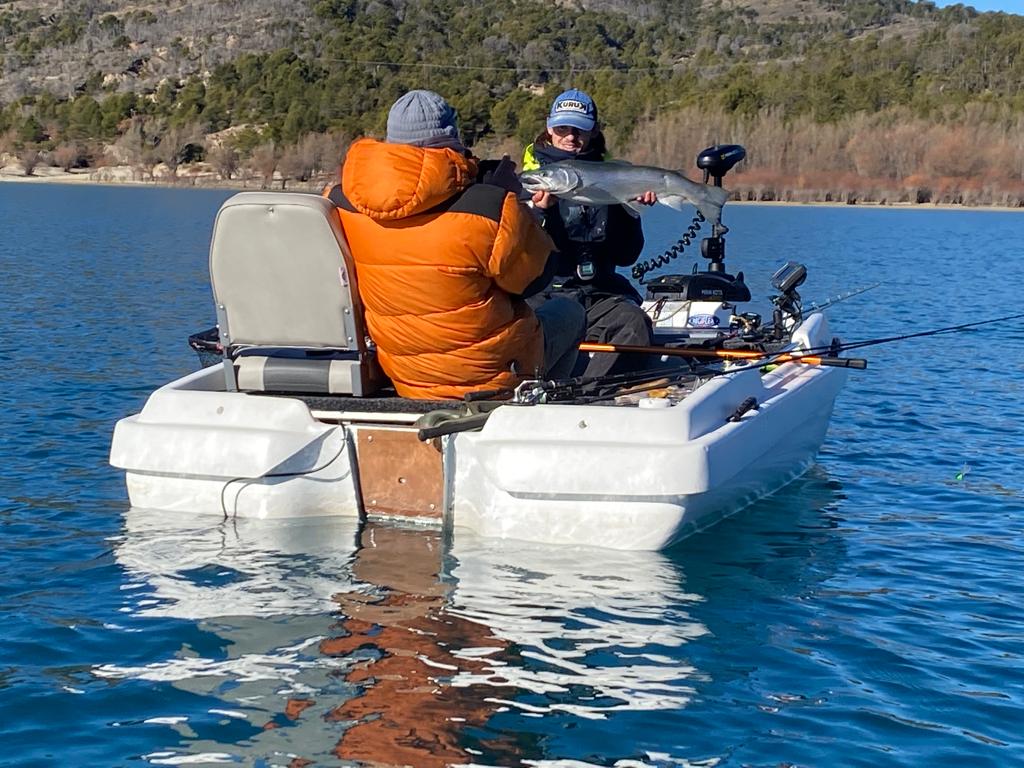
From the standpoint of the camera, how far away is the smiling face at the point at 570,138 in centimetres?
765

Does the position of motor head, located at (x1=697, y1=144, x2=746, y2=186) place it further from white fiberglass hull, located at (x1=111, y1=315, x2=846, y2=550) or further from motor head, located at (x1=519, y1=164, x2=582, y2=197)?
white fiberglass hull, located at (x1=111, y1=315, x2=846, y2=550)

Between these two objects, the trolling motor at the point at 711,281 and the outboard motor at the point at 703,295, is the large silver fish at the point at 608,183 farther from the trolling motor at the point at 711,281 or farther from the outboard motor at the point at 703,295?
the trolling motor at the point at 711,281

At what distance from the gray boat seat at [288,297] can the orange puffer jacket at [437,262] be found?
11 centimetres

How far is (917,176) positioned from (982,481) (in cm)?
7166

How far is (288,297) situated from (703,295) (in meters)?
4.41

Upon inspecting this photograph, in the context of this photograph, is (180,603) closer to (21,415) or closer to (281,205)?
(281,205)

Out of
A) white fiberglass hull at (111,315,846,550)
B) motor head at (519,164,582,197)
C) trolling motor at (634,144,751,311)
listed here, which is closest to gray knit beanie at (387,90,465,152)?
motor head at (519,164,582,197)

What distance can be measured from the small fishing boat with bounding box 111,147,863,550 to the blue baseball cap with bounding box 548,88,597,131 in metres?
1.56

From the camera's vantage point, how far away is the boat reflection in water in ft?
14.4

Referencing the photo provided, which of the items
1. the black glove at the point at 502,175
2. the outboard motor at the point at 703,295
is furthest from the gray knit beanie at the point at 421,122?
the outboard motor at the point at 703,295

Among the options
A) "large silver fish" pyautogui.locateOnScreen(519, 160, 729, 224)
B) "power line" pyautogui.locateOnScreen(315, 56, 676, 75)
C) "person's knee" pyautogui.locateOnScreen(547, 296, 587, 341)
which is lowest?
"person's knee" pyautogui.locateOnScreen(547, 296, 587, 341)

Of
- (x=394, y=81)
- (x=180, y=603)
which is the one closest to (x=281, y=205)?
(x=180, y=603)

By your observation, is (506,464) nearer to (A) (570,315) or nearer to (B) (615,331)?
(A) (570,315)

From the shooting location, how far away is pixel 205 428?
624 centimetres
